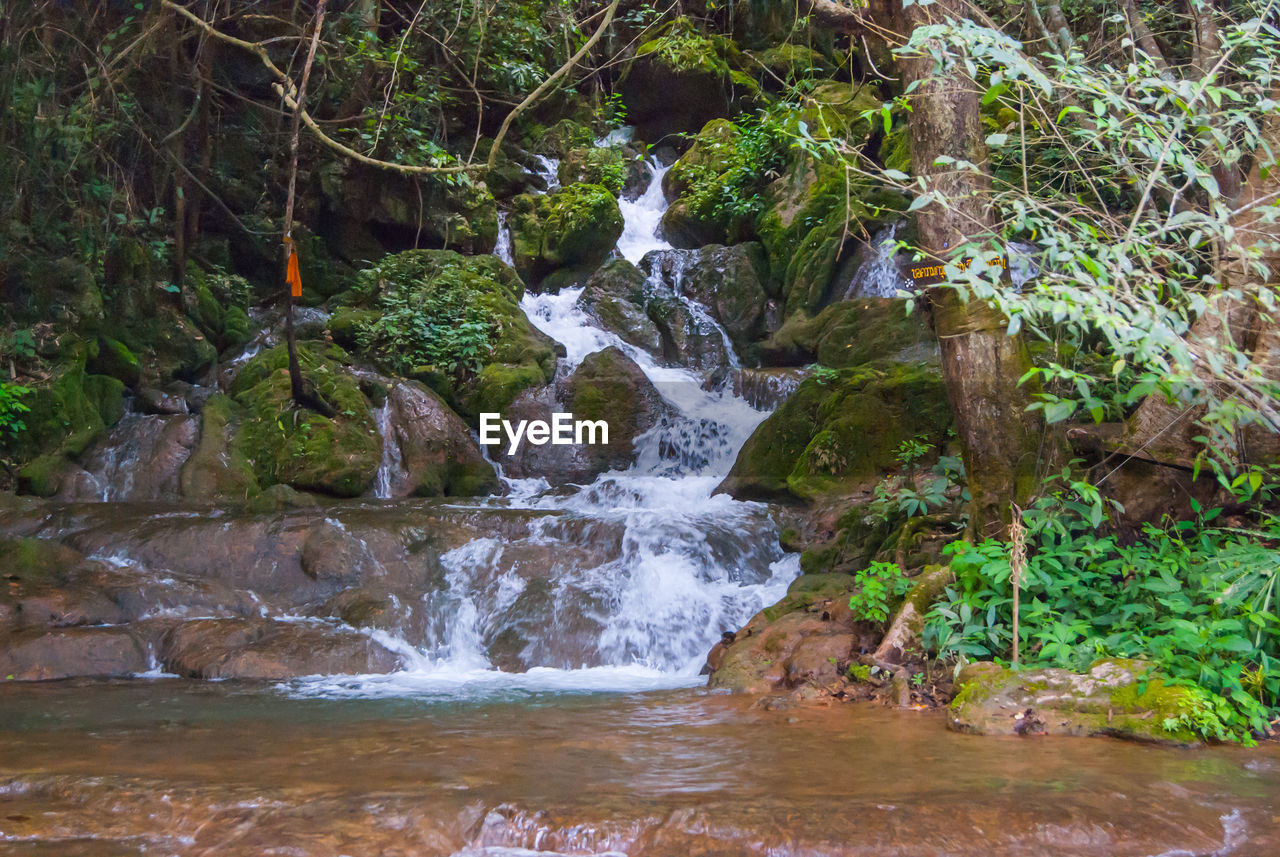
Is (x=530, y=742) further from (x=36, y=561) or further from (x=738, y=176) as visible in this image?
(x=738, y=176)

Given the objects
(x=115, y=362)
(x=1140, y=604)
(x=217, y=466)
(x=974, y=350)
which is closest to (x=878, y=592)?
(x=1140, y=604)

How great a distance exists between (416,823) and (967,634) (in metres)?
3.07

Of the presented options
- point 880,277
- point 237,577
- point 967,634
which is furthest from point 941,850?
point 880,277

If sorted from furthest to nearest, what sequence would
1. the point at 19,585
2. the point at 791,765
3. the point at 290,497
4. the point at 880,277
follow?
the point at 880,277
the point at 290,497
the point at 19,585
the point at 791,765

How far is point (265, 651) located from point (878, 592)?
158 inches

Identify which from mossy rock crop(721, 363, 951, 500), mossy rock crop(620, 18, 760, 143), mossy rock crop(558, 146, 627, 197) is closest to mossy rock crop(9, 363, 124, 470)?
mossy rock crop(721, 363, 951, 500)

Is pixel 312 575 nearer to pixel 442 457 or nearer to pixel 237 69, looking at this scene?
pixel 442 457

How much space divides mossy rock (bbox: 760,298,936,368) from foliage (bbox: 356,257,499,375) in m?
4.01

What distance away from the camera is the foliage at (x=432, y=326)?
1166cm

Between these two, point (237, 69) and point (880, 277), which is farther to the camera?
point (237, 69)

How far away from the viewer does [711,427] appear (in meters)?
11.0

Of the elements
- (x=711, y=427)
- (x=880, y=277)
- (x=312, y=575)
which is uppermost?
(x=880, y=277)

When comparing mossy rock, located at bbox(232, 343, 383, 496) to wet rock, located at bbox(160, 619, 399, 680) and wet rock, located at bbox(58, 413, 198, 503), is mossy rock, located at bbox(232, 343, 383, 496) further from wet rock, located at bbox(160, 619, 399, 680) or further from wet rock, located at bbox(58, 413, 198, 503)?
wet rock, located at bbox(160, 619, 399, 680)

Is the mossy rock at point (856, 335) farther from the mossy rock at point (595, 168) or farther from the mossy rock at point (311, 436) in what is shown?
the mossy rock at point (311, 436)
